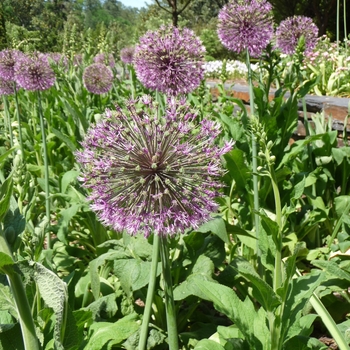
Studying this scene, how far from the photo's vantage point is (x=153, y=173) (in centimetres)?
162

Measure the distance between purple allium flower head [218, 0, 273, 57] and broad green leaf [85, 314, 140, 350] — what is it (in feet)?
6.59

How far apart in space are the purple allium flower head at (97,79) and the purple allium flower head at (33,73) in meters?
1.36

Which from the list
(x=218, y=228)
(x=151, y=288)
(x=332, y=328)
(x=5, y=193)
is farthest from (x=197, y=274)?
(x=5, y=193)

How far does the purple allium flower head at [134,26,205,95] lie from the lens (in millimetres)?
2846

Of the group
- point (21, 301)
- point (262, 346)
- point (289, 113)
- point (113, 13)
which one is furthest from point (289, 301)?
point (113, 13)

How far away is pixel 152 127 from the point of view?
5.40 feet

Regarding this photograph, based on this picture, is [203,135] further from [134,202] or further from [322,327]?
[322,327]

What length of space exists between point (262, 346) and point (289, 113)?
2.03 m

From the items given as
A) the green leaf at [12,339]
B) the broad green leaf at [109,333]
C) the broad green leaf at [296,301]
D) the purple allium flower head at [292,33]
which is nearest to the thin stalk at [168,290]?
the broad green leaf at [109,333]

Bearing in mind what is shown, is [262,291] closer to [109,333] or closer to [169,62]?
[109,333]

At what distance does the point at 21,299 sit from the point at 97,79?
4289mm

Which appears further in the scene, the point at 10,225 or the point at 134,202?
the point at 134,202

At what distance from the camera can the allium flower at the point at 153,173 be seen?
1.58 meters

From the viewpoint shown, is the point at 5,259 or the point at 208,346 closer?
the point at 5,259
